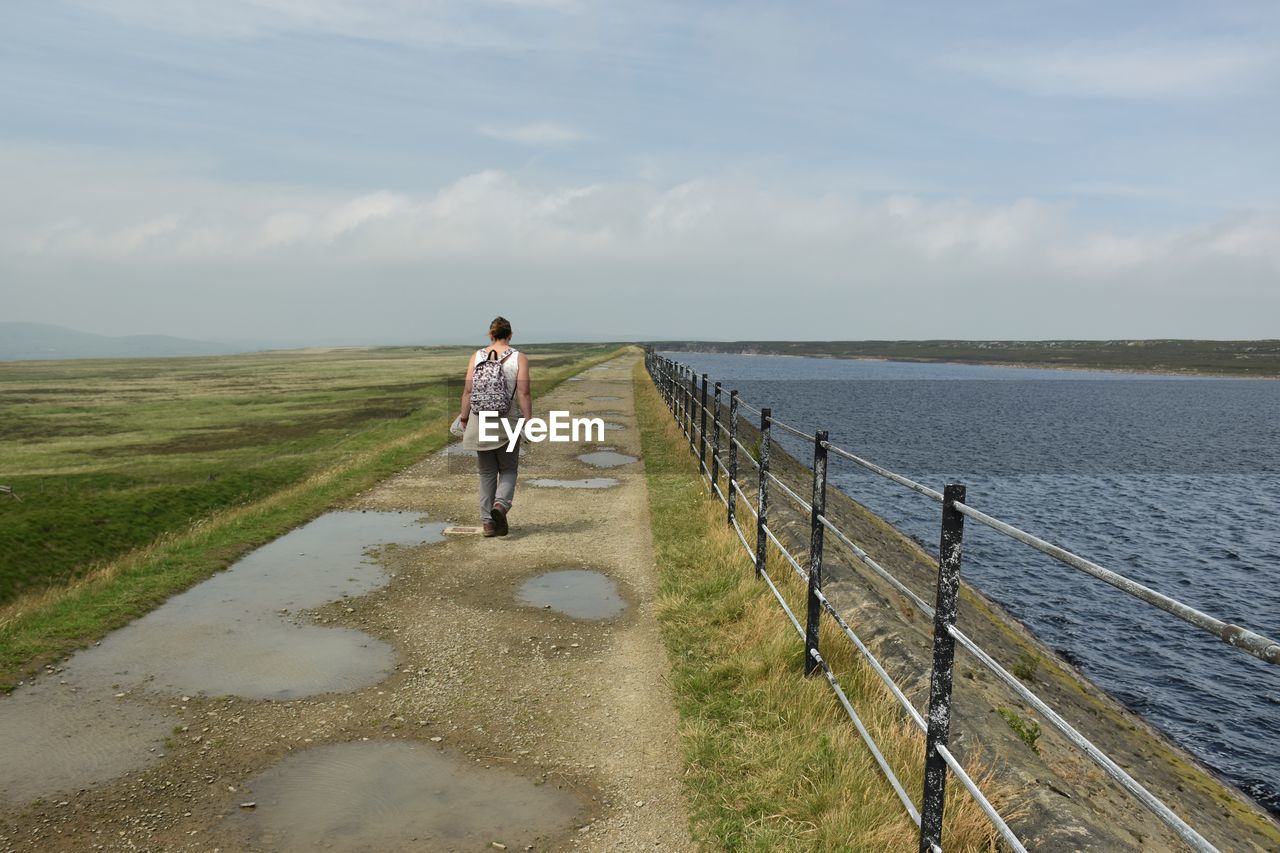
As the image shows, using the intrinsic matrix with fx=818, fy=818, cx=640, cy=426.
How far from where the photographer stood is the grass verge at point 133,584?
661 cm

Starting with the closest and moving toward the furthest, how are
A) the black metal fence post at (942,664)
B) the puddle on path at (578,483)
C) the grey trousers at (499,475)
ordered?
the black metal fence post at (942,664)
the grey trousers at (499,475)
the puddle on path at (578,483)

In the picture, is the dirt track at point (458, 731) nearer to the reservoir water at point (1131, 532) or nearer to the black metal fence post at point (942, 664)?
the black metal fence post at point (942, 664)

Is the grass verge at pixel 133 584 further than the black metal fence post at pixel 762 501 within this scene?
No

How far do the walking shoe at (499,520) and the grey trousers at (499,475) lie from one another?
6cm

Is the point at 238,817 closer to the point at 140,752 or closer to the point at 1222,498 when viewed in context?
the point at 140,752

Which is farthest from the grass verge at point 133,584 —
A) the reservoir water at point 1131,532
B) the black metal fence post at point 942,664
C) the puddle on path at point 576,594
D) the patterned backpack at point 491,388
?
the reservoir water at point 1131,532

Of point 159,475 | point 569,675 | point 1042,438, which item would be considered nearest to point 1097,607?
point 569,675

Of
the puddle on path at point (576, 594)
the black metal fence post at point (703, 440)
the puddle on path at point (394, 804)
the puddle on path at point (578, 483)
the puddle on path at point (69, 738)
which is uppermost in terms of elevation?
the black metal fence post at point (703, 440)

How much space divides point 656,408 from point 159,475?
1461 centimetres

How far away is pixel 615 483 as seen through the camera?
14.4 metres

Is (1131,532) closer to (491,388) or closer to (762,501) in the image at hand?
(762,501)

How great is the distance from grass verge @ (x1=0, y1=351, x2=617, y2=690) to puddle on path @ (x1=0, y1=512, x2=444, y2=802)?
0.70ft

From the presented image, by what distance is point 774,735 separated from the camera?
5.07 m

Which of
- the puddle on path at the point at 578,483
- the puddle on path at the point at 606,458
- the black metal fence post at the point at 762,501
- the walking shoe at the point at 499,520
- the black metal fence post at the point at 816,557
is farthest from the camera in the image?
the puddle on path at the point at 606,458
